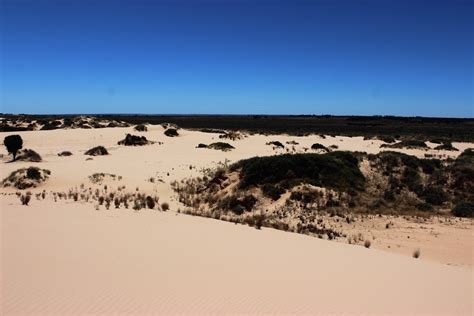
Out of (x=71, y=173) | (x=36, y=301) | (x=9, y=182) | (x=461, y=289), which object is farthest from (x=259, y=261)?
(x=71, y=173)

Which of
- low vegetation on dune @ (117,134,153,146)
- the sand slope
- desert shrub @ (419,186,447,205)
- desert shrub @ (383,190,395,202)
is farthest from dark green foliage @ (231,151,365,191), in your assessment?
low vegetation on dune @ (117,134,153,146)

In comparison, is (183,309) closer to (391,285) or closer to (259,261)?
(259,261)

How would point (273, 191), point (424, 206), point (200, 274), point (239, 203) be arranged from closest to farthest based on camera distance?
point (200, 274), point (424, 206), point (239, 203), point (273, 191)

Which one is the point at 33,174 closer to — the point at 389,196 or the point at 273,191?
the point at 273,191

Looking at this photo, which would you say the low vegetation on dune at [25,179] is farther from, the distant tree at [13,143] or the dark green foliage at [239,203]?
the distant tree at [13,143]

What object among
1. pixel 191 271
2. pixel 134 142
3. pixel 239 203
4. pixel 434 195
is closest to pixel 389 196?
pixel 434 195

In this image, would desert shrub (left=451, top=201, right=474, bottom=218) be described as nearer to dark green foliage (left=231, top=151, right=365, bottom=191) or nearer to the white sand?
dark green foliage (left=231, top=151, right=365, bottom=191)
